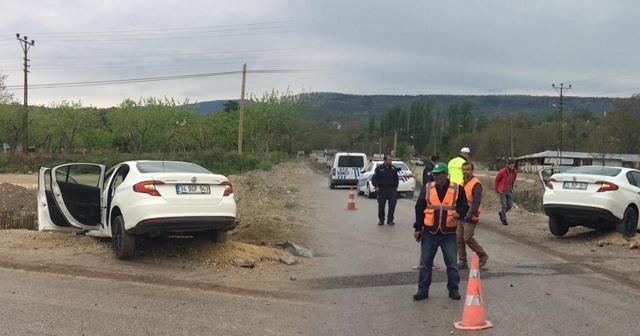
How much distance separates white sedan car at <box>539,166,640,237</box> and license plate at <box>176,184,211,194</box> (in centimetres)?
745

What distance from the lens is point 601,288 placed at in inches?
320

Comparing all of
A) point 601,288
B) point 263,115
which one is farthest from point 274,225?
point 263,115

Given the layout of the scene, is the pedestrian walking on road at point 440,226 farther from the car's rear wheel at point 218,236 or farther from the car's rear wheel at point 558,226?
the car's rear wheel at point 558,226

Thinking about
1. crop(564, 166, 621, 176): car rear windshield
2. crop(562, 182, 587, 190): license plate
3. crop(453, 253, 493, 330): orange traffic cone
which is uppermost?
crop(564, 166, 621, 176): car rear windshield

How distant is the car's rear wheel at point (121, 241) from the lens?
9.14 m

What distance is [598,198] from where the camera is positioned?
39.1ft

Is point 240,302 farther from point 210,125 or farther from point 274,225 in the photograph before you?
point 210,125

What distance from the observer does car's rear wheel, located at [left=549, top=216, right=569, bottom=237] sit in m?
13.2

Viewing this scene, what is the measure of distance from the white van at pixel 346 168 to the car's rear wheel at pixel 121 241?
21.1 m

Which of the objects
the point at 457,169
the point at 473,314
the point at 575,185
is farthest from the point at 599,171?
the point at 473,314

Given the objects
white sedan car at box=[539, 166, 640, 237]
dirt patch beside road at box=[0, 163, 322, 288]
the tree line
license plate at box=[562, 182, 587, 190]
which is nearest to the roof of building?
the tree line

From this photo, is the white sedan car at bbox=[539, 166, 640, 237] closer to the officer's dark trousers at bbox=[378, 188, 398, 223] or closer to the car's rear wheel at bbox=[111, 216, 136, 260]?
the officer's dark trousers at bbox=[378, 188, 398, 223]

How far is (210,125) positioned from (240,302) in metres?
64.7

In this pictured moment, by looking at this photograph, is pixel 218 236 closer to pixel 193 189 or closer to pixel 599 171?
pixel 193 189
